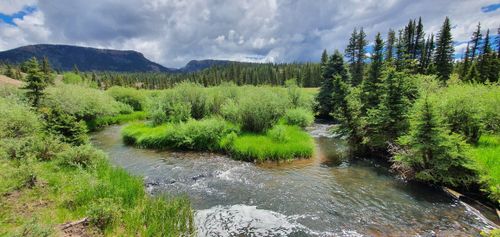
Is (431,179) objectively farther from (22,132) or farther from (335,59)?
(335,59)

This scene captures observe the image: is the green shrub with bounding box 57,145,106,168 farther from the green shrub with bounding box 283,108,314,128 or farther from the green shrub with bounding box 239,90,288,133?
the green shrub with bounding box 283,108,314,128

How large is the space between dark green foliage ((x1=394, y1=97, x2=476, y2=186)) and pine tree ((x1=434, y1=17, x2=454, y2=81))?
42623 millimetres

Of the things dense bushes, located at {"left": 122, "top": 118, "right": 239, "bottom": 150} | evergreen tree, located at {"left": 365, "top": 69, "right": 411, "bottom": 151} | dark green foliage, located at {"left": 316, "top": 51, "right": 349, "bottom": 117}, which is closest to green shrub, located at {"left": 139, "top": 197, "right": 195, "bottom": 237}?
dense bushes, located at {"left": 122, "top": 118, "right": 239, "bottom": 150}

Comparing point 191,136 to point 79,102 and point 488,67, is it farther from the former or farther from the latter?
point 488,67

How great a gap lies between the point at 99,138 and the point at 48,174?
15763mm

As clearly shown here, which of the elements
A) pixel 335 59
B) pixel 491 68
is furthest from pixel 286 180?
pixel 491 68

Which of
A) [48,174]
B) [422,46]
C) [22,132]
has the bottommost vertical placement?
[48,174]

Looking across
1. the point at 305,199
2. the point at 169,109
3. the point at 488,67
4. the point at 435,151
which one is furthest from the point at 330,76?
the point at 488,67

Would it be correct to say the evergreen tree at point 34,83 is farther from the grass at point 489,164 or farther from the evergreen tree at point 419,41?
the evergreen tree at point 419,41

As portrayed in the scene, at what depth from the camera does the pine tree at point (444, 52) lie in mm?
43281

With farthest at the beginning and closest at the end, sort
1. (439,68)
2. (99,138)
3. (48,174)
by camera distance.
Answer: (439,68) < (99,138) < (48,174)

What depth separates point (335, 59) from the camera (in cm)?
3419

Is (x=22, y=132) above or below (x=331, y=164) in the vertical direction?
above

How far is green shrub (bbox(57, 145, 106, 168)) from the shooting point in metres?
10.0
